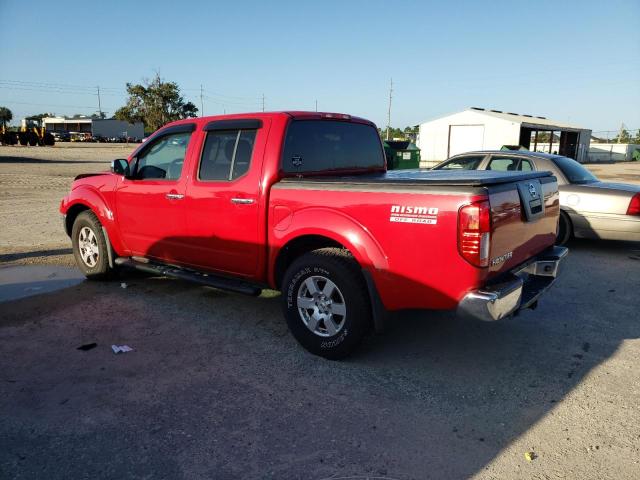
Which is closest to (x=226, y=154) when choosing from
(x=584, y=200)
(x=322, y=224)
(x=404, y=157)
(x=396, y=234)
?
(x=322, y=224)

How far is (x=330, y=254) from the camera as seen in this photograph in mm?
3936

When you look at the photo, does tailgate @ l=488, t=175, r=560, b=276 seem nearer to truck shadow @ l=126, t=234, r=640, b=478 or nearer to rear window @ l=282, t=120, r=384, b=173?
truck shadow @ l=126, t=234, r=640, b=478

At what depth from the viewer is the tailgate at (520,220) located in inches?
133

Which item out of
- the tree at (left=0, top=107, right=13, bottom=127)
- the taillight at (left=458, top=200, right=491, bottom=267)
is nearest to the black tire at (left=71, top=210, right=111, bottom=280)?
the taillight at (left=458, top=200, right=491, bottom=267)

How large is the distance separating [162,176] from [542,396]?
13.3ft

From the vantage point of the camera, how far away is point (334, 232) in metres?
3.84

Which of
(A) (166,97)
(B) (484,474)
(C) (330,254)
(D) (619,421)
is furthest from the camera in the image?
(A) (166,97)

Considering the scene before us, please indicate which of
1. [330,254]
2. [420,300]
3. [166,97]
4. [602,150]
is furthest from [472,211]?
[166,97]

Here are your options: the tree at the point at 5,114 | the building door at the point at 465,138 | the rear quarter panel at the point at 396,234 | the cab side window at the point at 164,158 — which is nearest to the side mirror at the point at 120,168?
the cab side window at the point at 164,158

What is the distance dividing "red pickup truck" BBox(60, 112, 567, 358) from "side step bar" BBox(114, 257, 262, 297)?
0.02 metres

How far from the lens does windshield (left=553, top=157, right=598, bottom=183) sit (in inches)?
319

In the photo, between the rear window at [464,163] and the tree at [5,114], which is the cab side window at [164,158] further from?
the tree at [5,114]

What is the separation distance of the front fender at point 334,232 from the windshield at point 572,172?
18.8ft

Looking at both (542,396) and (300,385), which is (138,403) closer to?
(300,385)
